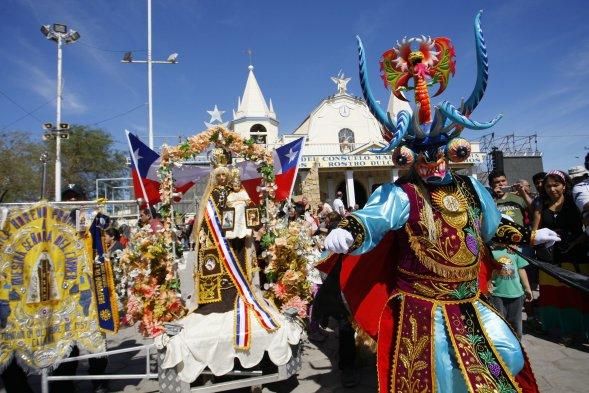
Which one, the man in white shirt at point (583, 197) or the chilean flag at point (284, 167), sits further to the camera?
the chilean flag at point (284, 167)

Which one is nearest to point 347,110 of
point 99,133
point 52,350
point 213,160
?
point 99,133

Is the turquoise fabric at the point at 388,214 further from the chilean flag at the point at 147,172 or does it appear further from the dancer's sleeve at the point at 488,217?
the chilean flag at the point at 147,172

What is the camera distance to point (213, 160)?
4.58m

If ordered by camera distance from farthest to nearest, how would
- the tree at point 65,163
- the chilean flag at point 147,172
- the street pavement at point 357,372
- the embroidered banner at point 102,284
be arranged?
the tree at point 65,163 < the chilean flag at point 147,172 < the embroidered banner at point 102,284 < the street pavement at point 357,372

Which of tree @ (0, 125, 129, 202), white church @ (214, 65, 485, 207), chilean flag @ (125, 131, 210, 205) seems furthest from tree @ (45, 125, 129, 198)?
chilean flag @ (125, 131, 210, 205)

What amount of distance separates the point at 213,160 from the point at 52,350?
2547mm

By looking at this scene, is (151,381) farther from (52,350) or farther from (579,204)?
(579,204)

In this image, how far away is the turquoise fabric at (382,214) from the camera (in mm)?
2424

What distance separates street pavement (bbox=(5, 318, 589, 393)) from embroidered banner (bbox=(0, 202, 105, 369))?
1017mm

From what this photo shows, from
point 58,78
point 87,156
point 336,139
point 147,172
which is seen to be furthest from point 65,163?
point 147,172

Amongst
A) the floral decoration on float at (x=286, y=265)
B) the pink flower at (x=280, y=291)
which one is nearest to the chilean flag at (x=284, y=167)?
the floral decoration on float at (x=286, y=265)

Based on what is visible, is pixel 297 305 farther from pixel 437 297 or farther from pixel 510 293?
Answer: pixel 510 293

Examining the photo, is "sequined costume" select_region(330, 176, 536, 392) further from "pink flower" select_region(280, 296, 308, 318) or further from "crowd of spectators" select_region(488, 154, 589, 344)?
"crowd of spectators" select_region(488, 154, 589, 344)

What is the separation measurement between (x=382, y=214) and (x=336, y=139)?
Answer: 26078 millimetres
